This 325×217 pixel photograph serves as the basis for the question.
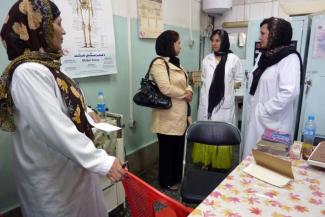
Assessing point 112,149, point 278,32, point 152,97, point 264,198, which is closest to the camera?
point 264,198

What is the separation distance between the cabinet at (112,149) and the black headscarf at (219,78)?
1.07 m

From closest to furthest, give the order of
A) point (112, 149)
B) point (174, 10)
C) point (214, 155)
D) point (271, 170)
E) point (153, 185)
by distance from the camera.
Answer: point (271, 170) < point (112, 149) < point (153, 185) < point (214, 155) < point (174, 10)

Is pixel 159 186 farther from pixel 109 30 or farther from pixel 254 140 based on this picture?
pixel 109 30

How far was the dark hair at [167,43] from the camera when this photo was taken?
2.16m

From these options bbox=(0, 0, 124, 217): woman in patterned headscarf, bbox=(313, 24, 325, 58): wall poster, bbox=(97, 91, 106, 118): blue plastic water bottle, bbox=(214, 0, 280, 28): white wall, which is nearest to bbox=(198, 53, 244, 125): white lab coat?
bbox=(313, 24, 325, 58): wall poster

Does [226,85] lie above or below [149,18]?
below

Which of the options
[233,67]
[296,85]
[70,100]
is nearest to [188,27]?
[233,67]

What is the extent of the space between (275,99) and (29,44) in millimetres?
1597

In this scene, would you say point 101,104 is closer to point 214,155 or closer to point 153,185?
point 153,185

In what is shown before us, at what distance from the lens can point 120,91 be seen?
2430 millimetres

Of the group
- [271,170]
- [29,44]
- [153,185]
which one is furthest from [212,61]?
[29,44]

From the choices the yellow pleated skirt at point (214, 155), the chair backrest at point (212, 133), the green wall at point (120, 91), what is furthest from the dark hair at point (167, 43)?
the yellow pleated skirt at point (214, 155)

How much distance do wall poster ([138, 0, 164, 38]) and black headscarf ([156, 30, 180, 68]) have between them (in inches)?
17.1

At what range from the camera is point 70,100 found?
3.43 ft
